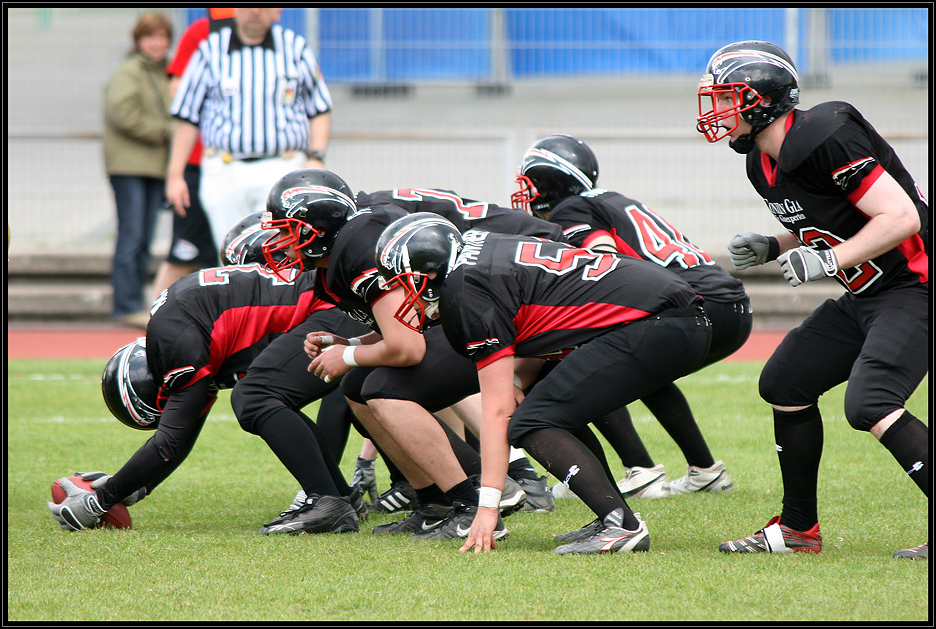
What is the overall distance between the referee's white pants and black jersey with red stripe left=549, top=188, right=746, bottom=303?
11.9ft

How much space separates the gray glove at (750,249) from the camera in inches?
149

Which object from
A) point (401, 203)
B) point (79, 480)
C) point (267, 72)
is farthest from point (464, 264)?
point (267, 72)

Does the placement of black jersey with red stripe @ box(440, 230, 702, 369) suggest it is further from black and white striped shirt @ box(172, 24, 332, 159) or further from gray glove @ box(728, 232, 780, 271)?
black and white striped shirt @ box(172, 24, 332, 159)

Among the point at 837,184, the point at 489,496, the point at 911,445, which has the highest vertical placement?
the point at 837,184

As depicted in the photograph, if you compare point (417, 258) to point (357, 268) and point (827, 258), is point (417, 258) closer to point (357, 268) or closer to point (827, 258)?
point (357, 268)

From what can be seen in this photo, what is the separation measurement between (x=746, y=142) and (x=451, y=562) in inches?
68.2

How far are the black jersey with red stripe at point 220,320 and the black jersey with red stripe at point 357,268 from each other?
0.42 meters

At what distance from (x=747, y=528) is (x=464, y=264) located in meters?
1.54

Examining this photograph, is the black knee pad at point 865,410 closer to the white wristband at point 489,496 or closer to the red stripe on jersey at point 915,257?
the red stripe on jersey at point 915,257

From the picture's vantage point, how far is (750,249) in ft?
12.6

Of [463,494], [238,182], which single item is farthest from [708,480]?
[238,182]

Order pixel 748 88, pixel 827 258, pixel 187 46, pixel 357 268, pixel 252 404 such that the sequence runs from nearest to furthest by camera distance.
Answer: pixel 827 258 → pixel 748 88 → pixel 357 268 → pixel 252 404 → pixel 187 46

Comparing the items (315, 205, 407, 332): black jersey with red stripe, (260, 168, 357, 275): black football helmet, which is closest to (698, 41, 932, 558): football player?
(315, 205, 407, 332): black jersey with red stripe

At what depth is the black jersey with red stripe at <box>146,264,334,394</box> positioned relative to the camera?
14.2ft
